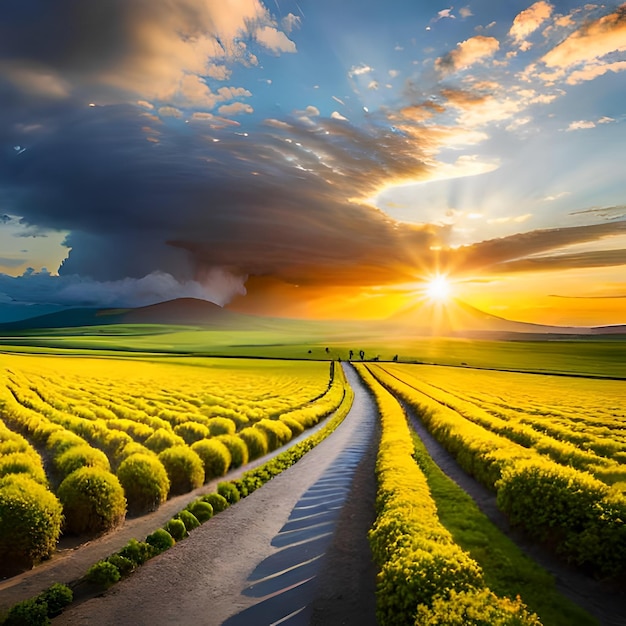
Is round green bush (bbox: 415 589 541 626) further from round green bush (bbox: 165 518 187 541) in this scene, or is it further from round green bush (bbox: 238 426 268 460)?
round green bush (bbox: 238 426 268 460)

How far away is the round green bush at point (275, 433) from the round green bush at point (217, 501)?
1097cm

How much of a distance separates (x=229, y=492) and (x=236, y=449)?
20.4ft

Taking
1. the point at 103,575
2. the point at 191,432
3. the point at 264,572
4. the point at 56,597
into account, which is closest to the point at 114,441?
the point at 191,432

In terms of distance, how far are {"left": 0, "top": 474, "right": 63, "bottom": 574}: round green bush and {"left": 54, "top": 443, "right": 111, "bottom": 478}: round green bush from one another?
13.5 ft

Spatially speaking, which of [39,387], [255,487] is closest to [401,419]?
[255,487]

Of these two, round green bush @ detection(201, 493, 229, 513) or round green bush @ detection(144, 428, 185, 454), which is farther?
round green bush @ detection(144, 428, 185, 454)

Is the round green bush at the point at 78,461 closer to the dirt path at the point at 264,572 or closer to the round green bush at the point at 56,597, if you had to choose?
the dirt path at the point at 264,572

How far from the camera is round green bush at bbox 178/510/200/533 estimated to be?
17219 millimetres

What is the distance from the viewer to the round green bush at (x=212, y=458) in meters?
24.3

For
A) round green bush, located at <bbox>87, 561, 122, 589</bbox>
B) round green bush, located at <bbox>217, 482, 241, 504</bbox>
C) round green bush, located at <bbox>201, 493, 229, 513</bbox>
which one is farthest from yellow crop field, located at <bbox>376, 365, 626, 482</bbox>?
round green bush, located at <bbox>87, 561, 122, 589</bbox>

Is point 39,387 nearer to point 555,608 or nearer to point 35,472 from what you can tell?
point 35,472

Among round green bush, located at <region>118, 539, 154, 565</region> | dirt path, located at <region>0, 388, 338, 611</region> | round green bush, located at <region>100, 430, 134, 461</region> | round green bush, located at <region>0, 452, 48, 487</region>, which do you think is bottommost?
dirt path, located at <region>0, 388, 338, 611</region>

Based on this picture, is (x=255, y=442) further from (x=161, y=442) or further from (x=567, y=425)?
(x=567, y=425)

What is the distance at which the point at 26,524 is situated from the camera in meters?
14.8
